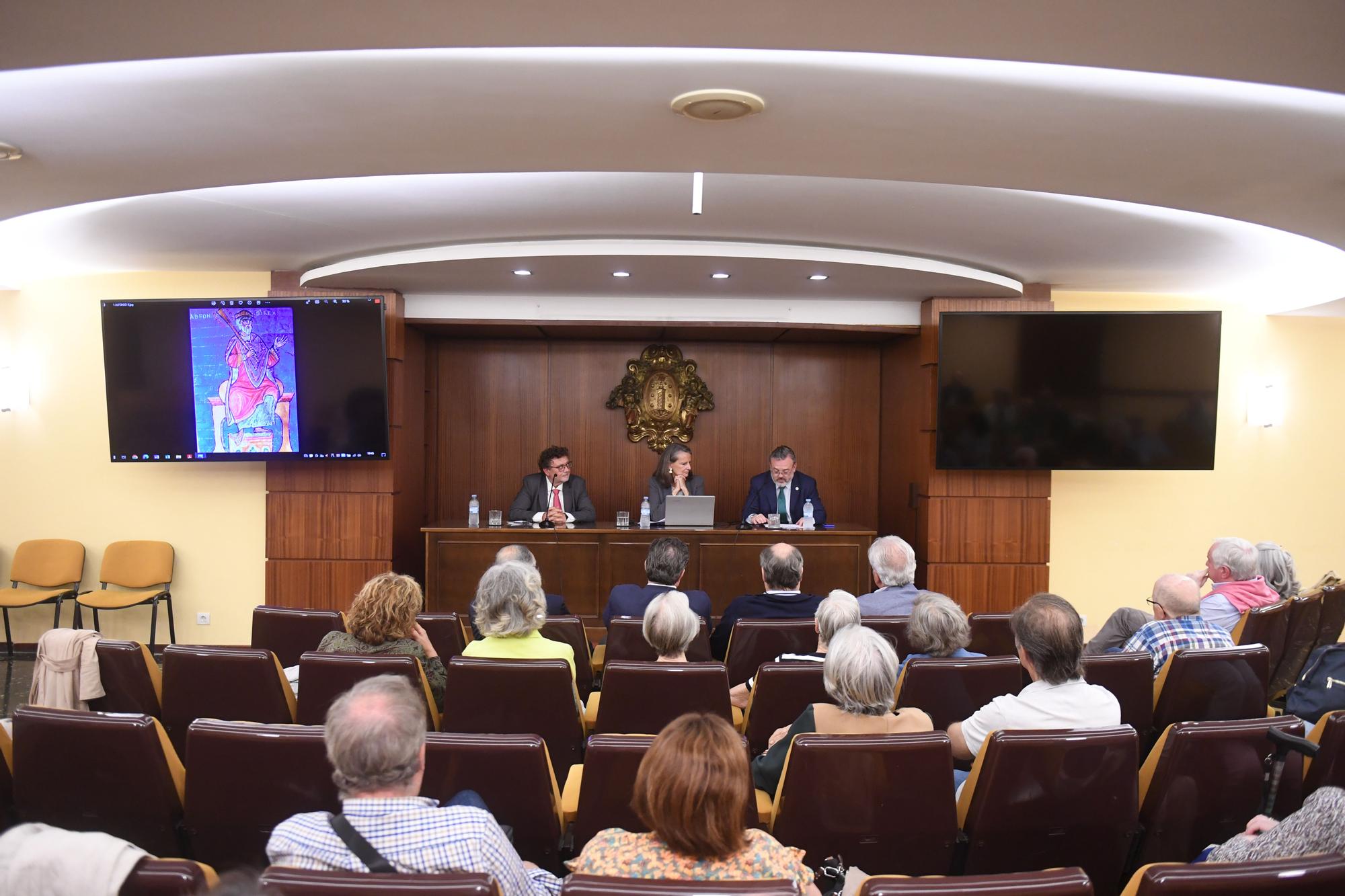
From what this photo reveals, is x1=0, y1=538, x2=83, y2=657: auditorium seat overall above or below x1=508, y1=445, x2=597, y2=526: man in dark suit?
below

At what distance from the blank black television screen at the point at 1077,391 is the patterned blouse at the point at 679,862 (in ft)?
16.4

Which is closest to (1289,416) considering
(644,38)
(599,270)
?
(599,270)

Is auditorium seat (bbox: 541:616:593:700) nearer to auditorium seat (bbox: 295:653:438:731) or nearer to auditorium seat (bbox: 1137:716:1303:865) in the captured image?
auditorium seat (bbox: 295:653:438:731)

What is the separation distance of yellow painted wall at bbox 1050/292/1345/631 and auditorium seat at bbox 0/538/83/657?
771 cm

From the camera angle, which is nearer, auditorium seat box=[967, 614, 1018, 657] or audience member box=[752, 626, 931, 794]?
audience member box=[752, 626, 931, 794]

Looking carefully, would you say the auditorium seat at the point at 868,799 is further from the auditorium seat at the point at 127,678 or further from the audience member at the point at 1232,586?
the auditorium seat at the point at 127,678

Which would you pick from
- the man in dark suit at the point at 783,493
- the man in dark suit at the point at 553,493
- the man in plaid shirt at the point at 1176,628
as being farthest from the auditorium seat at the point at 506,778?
the man in dark suit at the point at 783,493

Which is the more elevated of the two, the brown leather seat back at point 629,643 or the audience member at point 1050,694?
the audience member at point 1050,694

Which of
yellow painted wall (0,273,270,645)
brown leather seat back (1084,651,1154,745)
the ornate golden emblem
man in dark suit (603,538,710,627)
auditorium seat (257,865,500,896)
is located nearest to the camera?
auditorium seat (257,865,500,896)

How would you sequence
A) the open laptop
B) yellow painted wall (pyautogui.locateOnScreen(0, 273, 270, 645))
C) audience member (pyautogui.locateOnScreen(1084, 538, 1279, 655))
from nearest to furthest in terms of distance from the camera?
audience member (pyautogui.locateOnScreen(1084, 538, 1279, 655)), the open laptop, yellow painted wall (pyautogui.locateOnScreen(0, 273, 270, 645))

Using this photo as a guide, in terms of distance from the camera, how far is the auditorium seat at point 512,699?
263 cm

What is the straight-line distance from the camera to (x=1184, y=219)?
475 cm

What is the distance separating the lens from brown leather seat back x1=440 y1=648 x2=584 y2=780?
8.64 feet

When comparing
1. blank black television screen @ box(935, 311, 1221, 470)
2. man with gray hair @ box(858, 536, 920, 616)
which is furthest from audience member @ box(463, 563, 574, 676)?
blank black television screen @ box(935, 311, 1221, 470)
